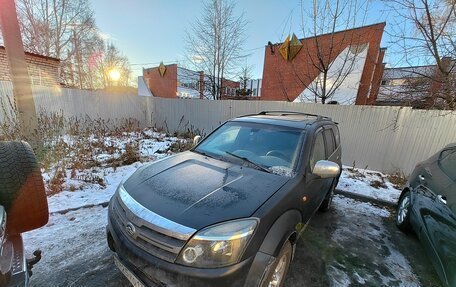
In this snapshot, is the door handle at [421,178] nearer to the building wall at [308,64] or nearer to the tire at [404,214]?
the tire at [404,214]

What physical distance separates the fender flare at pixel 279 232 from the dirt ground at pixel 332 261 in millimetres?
811

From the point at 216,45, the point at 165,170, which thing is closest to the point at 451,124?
the point at 165,170

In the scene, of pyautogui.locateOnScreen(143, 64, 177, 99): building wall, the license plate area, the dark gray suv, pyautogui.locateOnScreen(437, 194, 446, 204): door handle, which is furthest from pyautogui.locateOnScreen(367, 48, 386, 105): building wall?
pyautogui.locateOnScreen(143, 64, 177, 99): building wall

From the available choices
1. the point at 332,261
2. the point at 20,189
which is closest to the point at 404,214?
the point at 332,261

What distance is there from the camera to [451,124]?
207 inches

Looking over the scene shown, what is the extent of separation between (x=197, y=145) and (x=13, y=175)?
73.3 inches

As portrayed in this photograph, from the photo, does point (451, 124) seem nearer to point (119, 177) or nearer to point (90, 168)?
point (119, 177)

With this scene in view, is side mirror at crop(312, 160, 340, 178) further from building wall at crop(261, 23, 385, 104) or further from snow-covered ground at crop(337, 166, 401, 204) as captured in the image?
building wall at crop(261, 23, 385, 104)

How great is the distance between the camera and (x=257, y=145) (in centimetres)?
267

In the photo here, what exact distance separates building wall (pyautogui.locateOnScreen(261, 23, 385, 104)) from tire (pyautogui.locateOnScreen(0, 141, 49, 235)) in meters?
7.82

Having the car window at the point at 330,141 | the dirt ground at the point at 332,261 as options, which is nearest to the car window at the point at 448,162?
the dirt ground at the point at 332,261

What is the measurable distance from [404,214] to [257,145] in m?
2.77

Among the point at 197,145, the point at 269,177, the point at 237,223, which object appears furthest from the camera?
the point at 197,145

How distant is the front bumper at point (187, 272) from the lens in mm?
1338
